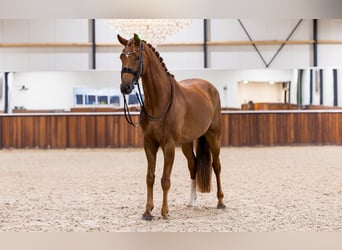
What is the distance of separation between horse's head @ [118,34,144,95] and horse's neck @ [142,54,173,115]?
17 centimetres

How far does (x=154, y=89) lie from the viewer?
339 centimetres

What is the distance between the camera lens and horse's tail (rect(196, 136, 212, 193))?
3883 millimetres

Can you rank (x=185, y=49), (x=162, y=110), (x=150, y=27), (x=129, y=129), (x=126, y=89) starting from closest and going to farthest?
(x=126, y=89)
(x=162, y=110)
(x=150, y=27)
(x=129, y=129)
(x=185, y=49)

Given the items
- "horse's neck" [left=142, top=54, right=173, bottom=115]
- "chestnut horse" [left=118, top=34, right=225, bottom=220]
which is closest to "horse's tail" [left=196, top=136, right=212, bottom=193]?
"chestnut horse" [left=118, top=34, right=225, bottom=220]

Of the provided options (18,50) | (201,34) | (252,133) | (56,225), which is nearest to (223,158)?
(252,133)

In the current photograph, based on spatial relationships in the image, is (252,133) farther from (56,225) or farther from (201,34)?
(56,225)

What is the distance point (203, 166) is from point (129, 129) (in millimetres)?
6047

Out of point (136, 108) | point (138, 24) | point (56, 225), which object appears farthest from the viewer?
point (136, 108)

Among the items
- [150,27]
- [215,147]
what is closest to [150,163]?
[215,147]

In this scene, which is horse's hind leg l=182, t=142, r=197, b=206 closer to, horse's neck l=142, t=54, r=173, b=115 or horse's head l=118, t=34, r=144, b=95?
horse's neck l=142, t=54, r=173, b=115

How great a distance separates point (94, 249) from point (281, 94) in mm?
9031

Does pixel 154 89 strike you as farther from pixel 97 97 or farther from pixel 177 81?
pixel 97 97

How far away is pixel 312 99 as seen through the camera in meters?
10.1
